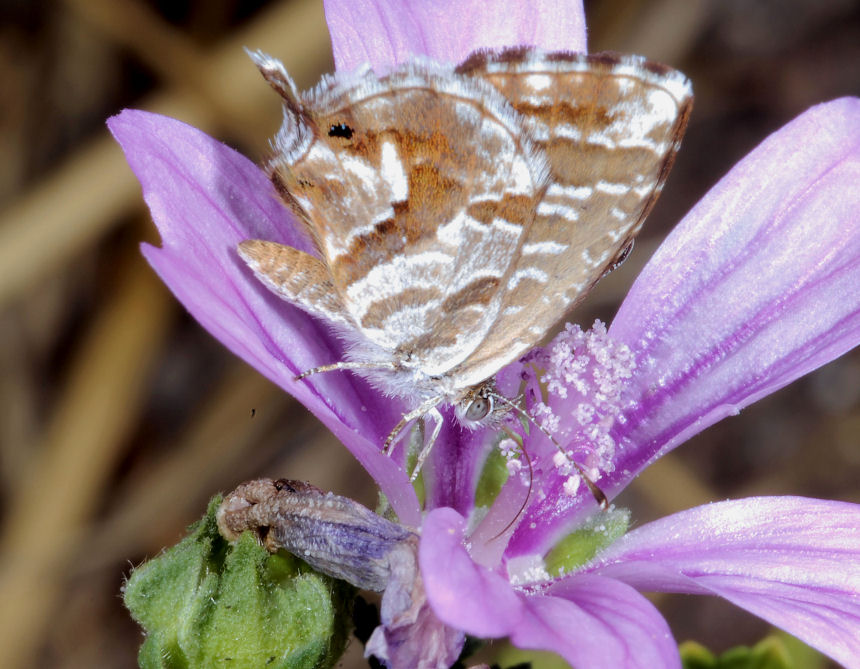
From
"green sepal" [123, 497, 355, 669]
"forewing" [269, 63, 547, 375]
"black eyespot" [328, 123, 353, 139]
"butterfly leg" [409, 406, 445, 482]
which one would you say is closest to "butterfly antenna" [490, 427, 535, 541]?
"butterfly leg" [409, 406, 445, 482]

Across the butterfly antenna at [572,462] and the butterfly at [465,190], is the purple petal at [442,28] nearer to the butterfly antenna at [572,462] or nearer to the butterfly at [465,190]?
the butterfly at [465,190]

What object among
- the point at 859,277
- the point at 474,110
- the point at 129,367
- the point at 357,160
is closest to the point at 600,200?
the point at 474,110

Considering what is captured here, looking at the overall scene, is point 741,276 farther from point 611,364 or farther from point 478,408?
point 478,408

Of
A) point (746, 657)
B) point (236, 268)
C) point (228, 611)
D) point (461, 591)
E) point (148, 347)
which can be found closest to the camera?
point (461, 591)

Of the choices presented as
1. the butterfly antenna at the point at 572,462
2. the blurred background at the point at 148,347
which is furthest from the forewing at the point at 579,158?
the blurred background at the point at 148,347

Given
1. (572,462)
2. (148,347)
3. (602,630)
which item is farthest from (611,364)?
(148,347)

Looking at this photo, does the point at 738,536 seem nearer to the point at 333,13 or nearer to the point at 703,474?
the point at 333,13
